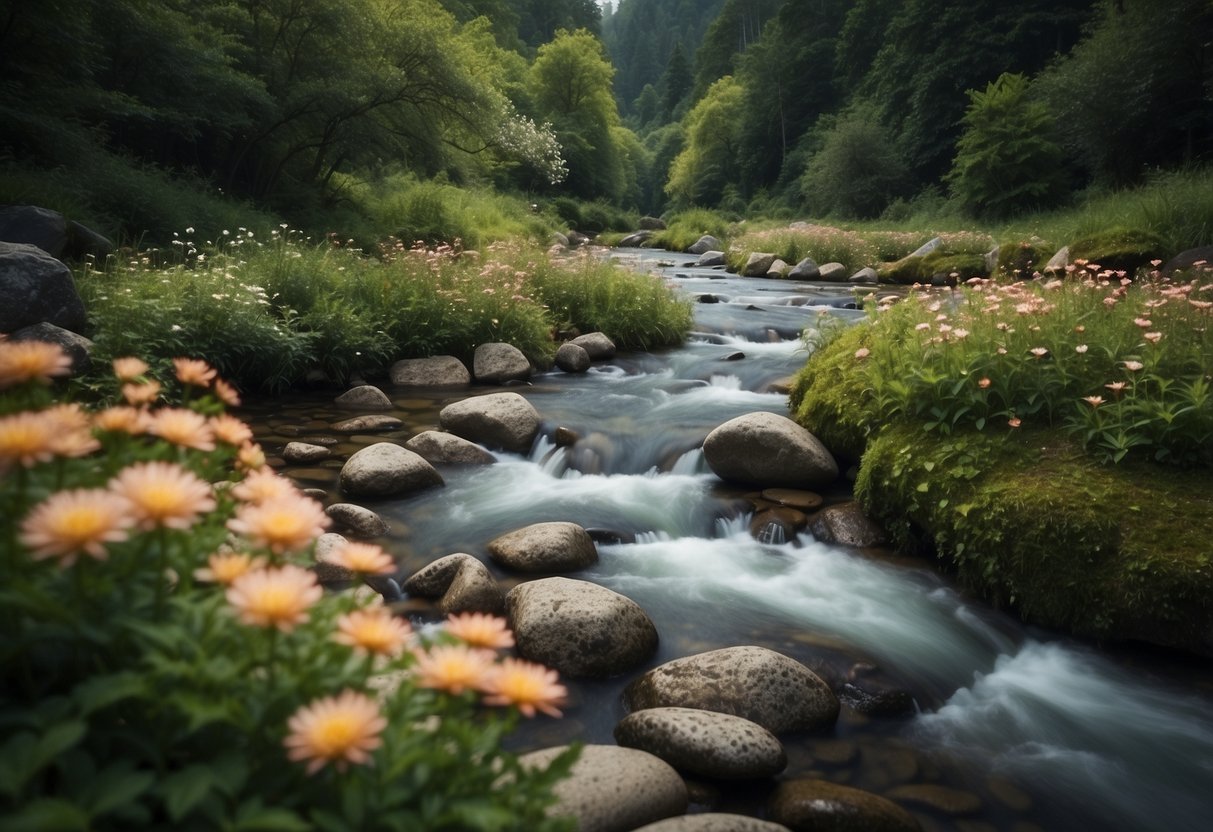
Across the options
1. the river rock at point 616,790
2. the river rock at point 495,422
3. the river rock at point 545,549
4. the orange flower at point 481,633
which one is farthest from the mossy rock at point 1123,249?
the orange flower at point 481,633

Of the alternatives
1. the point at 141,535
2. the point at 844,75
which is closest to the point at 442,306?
the point at 141,535

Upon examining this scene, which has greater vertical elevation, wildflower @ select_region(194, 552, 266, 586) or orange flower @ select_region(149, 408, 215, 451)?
orange flower @ select_region(149, 408, 215, 451)

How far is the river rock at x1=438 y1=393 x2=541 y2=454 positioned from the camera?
6957 mm

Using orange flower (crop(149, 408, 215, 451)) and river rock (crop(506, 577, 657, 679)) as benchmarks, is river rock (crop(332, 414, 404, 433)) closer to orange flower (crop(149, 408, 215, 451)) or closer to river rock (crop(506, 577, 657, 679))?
river rock (crop(506, 577, 657, 679))

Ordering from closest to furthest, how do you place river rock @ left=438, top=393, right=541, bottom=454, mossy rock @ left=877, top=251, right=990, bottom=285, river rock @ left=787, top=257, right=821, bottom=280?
river rock @ left=438, top=393, right=541, bottom=454 → mossy rock @ left=877, top=251, right=990, bottom=285 → river rock @ left=787, top=257, right=821, bottom=280

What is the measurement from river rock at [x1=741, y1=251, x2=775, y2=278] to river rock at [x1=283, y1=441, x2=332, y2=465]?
55.0 feet

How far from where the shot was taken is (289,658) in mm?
1125

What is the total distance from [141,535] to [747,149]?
57.4 meters

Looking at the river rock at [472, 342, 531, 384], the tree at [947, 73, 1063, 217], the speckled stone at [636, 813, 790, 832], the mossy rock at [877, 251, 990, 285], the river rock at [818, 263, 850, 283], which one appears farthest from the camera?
the tree at [947, 73, 1063, 217]

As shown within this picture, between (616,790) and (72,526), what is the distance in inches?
75.4

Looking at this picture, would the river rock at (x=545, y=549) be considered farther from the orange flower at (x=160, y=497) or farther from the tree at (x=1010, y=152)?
the tree at (x=1010, y=152)

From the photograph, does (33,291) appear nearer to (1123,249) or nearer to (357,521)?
(357,521)

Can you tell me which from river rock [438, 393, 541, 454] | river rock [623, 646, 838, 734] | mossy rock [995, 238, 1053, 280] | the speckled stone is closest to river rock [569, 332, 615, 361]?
river rock [438, 393, 541, 454]

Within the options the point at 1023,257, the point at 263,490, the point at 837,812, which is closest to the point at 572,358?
the point at 837,812
